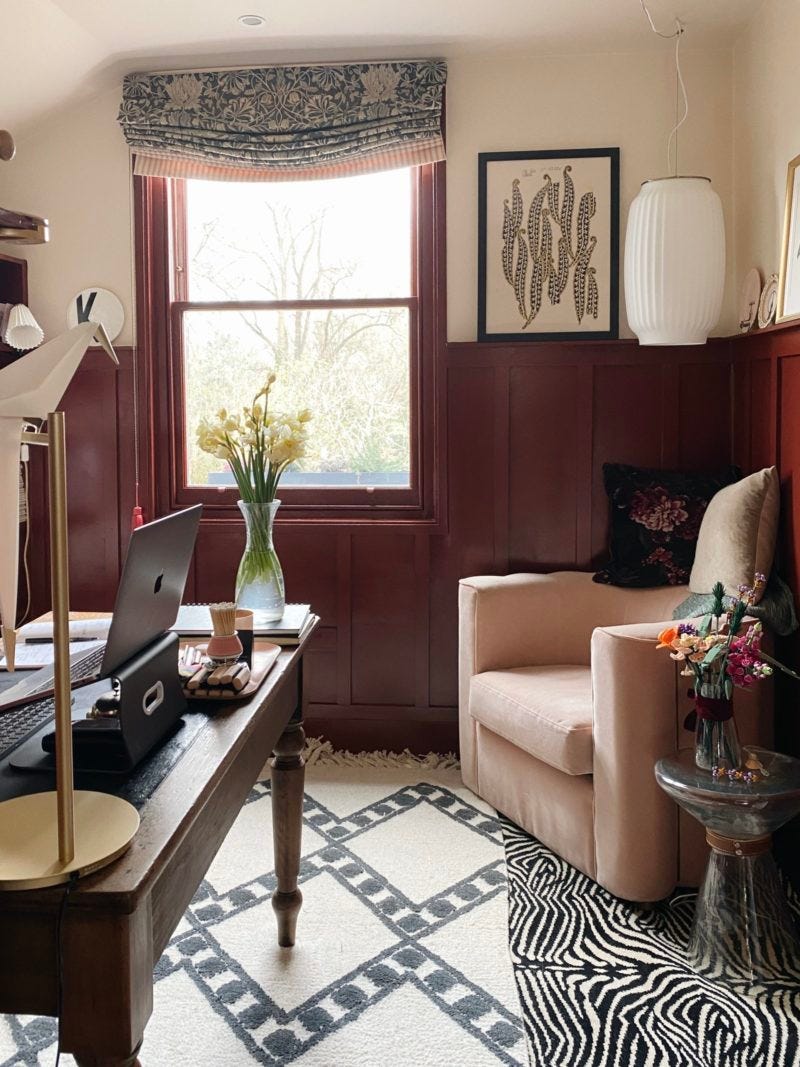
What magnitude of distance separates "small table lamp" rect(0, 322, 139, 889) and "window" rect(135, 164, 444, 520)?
109 inches

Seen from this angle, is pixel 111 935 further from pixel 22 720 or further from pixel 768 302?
pixel 768 302

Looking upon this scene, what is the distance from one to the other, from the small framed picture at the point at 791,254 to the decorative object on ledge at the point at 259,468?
1514 millimetres

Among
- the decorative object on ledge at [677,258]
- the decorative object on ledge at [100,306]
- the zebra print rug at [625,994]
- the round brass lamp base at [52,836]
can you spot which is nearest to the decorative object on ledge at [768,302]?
the decorative object on ledge at [677,258]

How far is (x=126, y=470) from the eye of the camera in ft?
12.7

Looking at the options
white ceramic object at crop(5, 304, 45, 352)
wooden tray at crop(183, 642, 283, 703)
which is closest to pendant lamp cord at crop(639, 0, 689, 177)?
white ceramic object at crop(5, 304, 45, 352)

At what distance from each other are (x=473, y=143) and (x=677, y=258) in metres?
0.96

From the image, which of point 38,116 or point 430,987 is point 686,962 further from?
point 38,116

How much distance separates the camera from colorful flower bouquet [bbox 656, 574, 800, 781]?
7.71 feet

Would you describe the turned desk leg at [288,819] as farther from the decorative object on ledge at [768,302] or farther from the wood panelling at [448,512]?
the decorative object on ledge at [768,302]

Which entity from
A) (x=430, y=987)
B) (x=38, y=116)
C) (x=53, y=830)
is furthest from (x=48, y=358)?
(x=38, y=116)

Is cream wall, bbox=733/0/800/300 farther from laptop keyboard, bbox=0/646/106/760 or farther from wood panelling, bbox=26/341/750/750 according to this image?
laptop keyboard, bbox=0/646/106/760

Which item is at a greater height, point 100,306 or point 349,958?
point 100,306

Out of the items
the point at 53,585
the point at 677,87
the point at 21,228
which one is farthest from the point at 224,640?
the point at 677,87

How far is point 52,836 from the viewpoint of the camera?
1.09m
